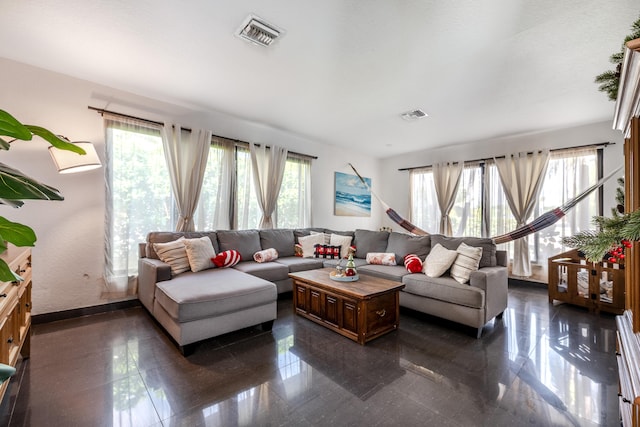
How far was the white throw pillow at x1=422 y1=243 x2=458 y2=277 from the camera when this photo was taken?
104 inches

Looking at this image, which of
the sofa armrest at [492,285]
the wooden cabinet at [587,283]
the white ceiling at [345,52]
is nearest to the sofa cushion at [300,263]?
the sofa armrest at [492,285]

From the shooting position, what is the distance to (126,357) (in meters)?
1.93

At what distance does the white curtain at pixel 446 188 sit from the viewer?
4668 millimetres

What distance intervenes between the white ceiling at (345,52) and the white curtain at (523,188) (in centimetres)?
69

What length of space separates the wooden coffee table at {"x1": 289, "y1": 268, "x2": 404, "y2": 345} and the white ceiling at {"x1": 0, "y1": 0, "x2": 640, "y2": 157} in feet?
6.15

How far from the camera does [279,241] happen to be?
3748 mm

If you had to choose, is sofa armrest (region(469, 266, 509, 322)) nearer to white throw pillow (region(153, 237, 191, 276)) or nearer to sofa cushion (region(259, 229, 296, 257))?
sofa cushion (region(259, 229, 296, 257))

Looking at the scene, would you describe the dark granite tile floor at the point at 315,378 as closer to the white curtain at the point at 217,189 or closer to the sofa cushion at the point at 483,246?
the sofa cushion at the point at 483,246

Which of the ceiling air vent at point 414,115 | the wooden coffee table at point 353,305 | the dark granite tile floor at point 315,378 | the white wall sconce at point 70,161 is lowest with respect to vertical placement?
the dark granite tile floor at point 315,378

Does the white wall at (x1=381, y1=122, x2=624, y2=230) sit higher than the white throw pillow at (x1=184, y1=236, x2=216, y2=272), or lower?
higher

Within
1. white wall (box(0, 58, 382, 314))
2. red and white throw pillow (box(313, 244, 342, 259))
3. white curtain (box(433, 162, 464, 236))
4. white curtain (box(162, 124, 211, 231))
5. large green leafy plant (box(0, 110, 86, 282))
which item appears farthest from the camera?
white curtain (box(433, 162, 464, 236))

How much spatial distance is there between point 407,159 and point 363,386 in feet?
15.1

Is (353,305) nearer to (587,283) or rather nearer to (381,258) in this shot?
(381,258)

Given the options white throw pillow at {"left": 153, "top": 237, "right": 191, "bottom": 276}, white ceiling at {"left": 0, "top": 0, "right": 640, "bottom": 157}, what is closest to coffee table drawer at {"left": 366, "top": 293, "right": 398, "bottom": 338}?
white throw pillow at {"left": 153, "top": 237, "right": 191, "bottom": 276}
